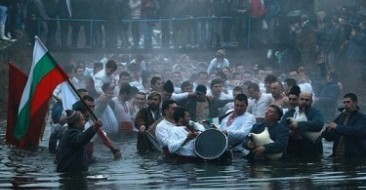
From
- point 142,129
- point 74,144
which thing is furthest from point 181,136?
point 74,144

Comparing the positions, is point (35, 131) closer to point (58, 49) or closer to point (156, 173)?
point (156, 173)

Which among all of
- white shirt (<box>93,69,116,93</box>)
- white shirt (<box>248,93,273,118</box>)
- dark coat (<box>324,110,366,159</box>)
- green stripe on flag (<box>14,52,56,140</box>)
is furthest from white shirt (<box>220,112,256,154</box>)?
white shirt (<box>93,69,116,93</box>)

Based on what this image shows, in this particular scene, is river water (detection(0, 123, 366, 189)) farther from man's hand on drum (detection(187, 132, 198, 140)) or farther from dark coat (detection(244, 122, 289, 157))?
man's hand on drum (detection(187, 132, 198, 140))

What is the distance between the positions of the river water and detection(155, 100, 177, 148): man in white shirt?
37 centimetres

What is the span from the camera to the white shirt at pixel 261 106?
2244cm

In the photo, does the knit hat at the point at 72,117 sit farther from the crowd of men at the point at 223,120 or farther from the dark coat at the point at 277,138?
the dark coat at the point at 277,138

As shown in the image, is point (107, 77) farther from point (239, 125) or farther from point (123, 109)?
point (239, 125)

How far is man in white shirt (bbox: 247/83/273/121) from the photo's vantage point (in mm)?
22438

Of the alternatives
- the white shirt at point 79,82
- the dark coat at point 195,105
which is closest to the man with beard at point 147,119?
the dark coat at point 195,105

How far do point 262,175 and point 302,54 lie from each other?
19835 millimetres

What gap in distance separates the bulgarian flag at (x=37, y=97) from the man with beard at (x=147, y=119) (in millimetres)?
3502

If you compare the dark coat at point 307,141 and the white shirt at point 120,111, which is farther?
the white shirt at point 120,111

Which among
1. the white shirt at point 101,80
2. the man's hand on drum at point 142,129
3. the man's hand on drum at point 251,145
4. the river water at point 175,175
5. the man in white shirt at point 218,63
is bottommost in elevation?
the river water at point 175,175

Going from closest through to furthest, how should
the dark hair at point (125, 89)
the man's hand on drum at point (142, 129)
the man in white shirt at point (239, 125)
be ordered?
the man in white shirt at point (239, 125)
the man's hand on drum at point (142, 129)
the dark hair at point (125, 89)
